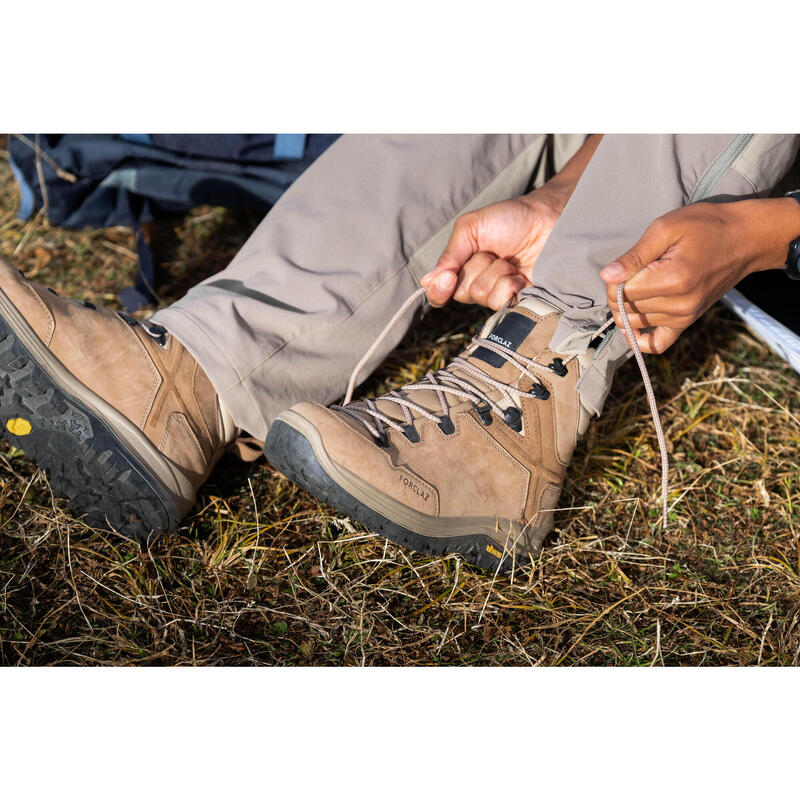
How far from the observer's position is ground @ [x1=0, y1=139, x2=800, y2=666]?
4.27ft

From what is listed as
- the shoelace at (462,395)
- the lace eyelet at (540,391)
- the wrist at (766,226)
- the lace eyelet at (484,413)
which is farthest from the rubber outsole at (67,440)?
the wrist at (766,226)

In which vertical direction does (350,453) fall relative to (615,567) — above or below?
above

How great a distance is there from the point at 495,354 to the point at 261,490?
0.53 m

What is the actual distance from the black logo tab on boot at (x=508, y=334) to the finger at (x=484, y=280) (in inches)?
4.9

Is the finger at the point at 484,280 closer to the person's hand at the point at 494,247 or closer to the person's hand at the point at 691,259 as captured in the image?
the person's hand at the point at 494,247

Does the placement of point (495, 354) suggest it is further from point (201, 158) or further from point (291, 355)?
point (201, 158)

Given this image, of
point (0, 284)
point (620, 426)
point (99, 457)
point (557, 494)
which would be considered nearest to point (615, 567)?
point (557, 494)

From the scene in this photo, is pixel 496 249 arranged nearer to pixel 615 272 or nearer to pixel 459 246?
pixel 459 246

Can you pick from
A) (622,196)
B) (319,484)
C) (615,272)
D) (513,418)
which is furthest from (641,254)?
(319,484)

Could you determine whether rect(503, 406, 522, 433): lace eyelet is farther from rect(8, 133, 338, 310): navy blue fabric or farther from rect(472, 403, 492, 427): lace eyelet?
rect(8, 133, 338, 310): navy blue fabric

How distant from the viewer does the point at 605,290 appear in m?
1.40

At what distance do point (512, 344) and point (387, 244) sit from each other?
0.32 metres

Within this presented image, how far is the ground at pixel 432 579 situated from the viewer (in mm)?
1301

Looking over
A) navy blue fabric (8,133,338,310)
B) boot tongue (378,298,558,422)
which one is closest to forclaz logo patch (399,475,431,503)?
boot tongue (378,298,558,422)
